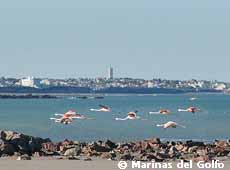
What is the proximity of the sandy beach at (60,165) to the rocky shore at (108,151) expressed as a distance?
3.45 feet

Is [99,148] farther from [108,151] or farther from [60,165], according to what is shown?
[60,165]

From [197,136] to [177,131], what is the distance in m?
4.71

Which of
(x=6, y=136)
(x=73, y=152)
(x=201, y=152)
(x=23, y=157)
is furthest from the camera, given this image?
(x=6, y=136)

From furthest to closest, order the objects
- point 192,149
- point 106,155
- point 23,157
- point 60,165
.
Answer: point 192,149 → point 106,155 → point 23,157 → point 60,165

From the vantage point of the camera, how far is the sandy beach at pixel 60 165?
22109 mm

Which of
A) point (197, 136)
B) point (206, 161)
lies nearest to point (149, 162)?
point (206, 161)

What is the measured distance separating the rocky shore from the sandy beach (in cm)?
105

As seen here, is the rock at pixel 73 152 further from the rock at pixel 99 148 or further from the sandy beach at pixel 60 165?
the sandy beach at pixel 60 165

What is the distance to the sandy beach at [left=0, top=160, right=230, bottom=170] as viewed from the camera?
72.5ft

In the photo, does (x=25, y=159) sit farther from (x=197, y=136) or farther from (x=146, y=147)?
(x=197, y=136)

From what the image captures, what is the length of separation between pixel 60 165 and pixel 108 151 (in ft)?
20.1

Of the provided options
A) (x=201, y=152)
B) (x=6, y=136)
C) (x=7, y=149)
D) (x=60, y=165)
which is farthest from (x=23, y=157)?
(x=201, y=152)

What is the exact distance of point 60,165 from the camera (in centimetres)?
2289

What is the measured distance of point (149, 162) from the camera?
2400cm
